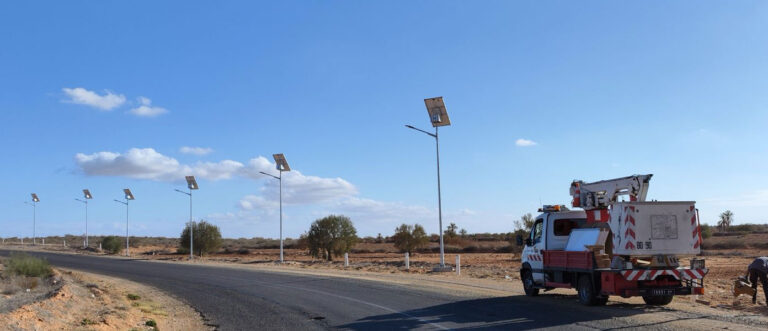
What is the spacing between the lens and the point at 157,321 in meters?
15.4

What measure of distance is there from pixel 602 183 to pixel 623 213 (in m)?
1.91

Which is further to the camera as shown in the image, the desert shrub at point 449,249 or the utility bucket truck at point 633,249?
the desert shrub at point 449,249

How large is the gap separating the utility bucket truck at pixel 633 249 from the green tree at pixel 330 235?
42.7m

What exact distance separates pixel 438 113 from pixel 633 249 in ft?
62.4

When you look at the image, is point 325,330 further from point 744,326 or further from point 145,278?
point 145,278

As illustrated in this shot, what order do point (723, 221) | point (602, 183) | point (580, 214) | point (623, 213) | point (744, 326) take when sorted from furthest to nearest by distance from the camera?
A: point (723, 221), point (580, 214), point (602, 183), point (623, 213), point (744, 326)

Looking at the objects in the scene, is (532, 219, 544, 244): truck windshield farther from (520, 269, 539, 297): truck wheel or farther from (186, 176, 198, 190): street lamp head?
(186, 176, 198, 190): street lamp head

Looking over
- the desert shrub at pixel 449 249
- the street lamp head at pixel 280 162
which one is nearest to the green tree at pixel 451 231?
the desert shrub at pixel 449 249

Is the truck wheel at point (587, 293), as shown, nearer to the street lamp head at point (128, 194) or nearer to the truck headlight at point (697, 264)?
the truck headlight at point (697, 264)

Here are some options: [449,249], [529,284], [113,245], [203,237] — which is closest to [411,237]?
[449,249]

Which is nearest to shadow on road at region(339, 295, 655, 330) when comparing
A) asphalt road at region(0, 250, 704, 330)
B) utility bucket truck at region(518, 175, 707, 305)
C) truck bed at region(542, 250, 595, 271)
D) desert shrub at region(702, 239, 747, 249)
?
asphalt road at region(0, 250, 704, 330)

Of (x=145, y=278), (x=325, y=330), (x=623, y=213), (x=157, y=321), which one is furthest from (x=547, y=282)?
(x=145, y=278)

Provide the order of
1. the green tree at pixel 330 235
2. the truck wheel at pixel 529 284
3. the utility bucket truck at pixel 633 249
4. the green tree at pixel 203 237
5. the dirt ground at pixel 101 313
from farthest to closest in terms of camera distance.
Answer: the green tree at pixel 203 237, the green tree at pixel 330 235, the truck wheel at pixel 529 284, the utility bucket truck at pixel 633 249, the dirt ground at pixel 101 313

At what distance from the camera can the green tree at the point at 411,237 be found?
69.2 m
